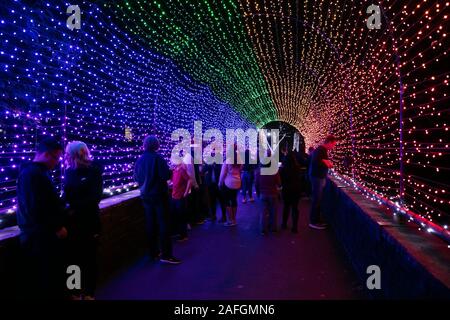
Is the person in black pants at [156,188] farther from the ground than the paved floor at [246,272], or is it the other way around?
the person in black pants at [156,188]

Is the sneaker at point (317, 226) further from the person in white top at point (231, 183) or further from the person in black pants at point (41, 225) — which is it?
the person in black pants at point (41, 225)

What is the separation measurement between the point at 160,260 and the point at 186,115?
8119 millimetres

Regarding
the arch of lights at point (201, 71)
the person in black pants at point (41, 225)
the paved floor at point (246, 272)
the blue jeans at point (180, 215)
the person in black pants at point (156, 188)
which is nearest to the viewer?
the person in black pants at point (41, 225)

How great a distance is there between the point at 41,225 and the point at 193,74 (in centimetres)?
1122

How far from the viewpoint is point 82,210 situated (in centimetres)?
444

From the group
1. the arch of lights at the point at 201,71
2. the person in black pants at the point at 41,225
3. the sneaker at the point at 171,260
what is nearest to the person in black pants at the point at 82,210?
the person in black pants at the point at 41,225

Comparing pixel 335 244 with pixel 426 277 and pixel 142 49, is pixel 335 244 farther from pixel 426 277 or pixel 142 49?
pixel 142 49

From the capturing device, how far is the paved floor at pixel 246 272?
4.76 metres

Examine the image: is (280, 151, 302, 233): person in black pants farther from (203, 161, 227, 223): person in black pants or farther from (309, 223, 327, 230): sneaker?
(203, 161, 227, 223): person in black pants

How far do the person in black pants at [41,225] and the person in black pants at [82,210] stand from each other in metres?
0.63

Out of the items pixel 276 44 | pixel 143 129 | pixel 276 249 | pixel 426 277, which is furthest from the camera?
pixel 276 44

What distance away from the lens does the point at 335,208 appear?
8.55m

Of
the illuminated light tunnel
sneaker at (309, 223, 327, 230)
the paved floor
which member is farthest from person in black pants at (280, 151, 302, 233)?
the illuminated light tunnel

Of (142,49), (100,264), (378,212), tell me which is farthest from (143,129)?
(378,212)
